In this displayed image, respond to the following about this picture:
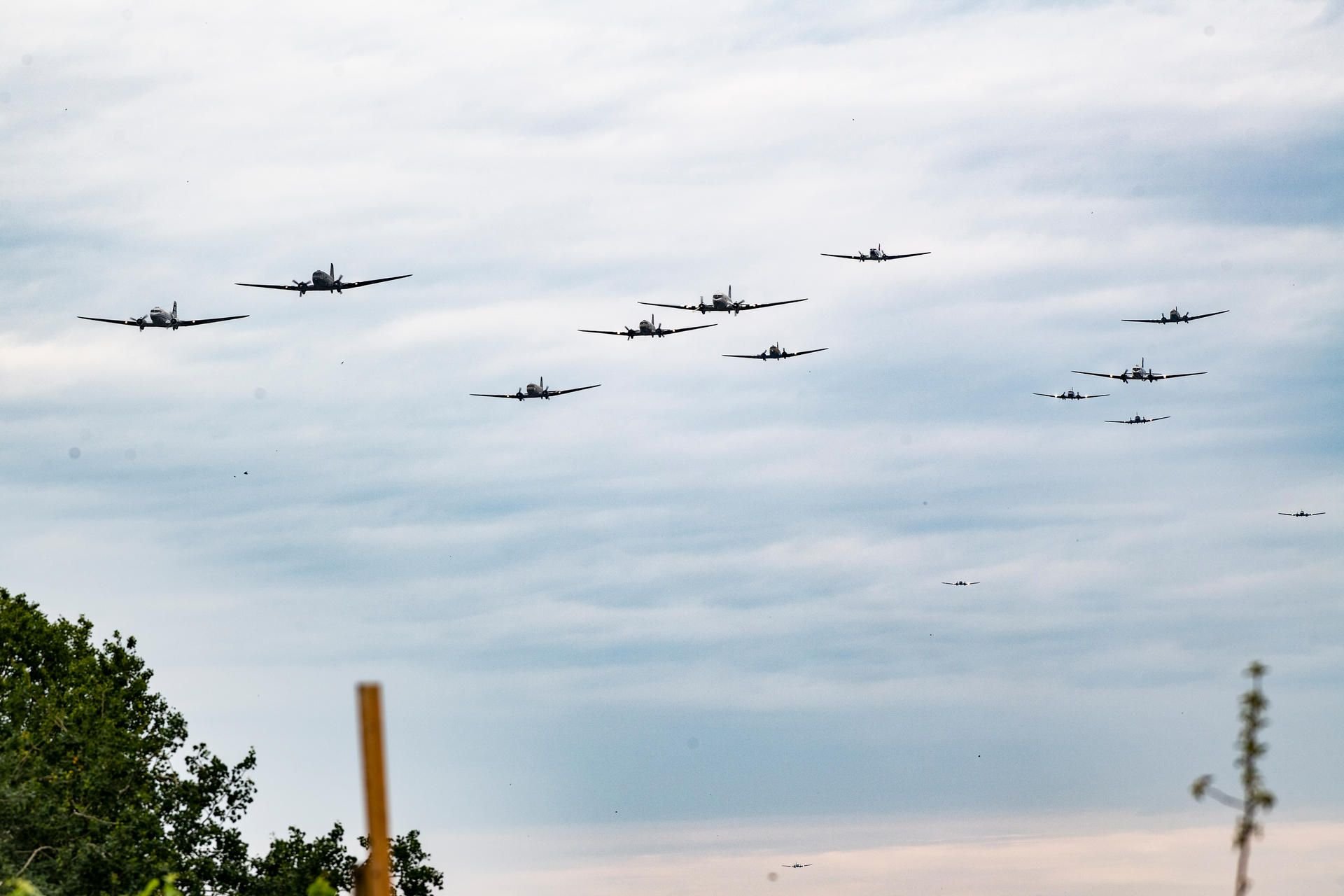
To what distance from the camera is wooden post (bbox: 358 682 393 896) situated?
9.34 meters

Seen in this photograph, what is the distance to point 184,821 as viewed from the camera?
75.6 metres

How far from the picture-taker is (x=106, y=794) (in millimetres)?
73938

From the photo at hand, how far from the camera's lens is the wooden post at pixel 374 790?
368 inches

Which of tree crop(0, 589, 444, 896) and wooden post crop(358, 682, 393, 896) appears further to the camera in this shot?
tree crop(0, 589, 444, 896)

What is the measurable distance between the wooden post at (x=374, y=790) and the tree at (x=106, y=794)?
55.6m

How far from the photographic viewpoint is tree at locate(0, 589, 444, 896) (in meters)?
66.0

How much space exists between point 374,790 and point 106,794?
69034 millimetres

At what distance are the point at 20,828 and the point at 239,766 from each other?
576 inches

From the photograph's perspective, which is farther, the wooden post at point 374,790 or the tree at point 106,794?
the tree at point 106,794

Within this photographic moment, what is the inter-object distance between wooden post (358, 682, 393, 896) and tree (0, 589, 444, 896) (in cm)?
5562

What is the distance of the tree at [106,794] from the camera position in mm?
66000

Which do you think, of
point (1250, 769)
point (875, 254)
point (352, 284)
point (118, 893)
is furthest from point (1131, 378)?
point (1250, 769)

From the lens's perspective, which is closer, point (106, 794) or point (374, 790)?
point (374, 790)

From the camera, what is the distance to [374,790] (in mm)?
9602
